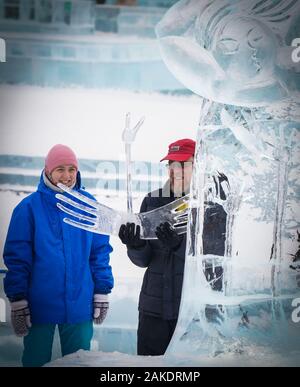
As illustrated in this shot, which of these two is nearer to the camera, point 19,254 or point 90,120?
point 19,254

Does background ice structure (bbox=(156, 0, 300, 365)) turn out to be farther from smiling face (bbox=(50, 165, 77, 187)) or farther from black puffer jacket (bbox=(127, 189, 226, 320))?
smiling face (bbox=(50, 165, 77, 187))

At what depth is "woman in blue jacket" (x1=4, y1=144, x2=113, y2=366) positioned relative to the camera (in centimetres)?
335

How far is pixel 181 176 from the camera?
3459 mm

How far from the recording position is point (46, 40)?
3.40 meters

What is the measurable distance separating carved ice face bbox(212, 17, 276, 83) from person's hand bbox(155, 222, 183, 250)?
0.83m

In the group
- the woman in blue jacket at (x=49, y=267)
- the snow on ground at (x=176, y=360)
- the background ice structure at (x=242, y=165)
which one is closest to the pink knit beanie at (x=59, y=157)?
the woman in blue jacket at (x=49, y=267)

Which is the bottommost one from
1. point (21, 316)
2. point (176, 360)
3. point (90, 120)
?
point (176, 360)

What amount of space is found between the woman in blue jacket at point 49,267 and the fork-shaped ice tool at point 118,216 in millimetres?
52

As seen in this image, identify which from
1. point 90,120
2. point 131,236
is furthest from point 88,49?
point 131,236

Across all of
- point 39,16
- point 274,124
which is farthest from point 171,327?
point 39,16

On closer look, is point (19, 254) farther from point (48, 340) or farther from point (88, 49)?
point (88, 49)

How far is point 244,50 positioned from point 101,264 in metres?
1.33

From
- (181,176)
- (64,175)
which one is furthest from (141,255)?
(64,175)

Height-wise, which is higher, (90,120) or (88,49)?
(88,49)
